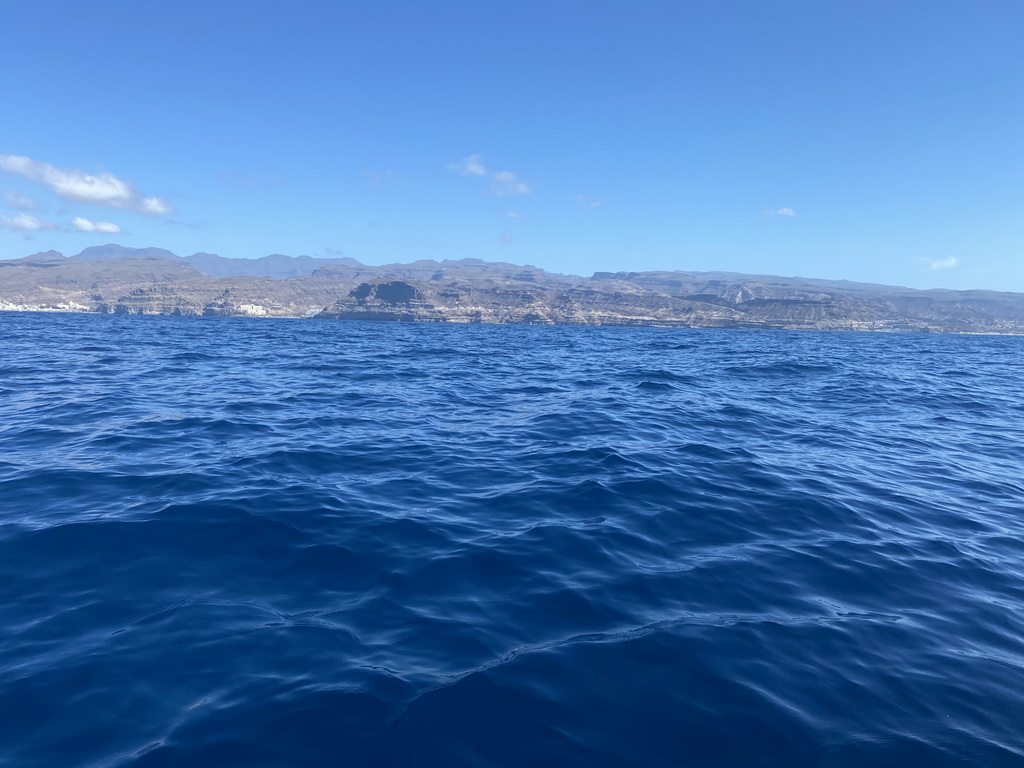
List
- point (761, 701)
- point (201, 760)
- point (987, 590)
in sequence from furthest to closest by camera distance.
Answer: point (987, 590) → point (761, 701) → point (201, 760)

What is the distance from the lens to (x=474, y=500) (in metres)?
9.66

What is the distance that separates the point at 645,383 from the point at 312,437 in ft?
55.2

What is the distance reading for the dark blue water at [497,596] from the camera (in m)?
4.39

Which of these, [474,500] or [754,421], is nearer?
[474,500]

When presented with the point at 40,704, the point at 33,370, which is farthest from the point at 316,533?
the point at 33,370

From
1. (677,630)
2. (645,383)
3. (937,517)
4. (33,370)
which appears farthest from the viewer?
(645,383)

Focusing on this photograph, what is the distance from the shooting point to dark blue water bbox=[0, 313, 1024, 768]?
4395 mm

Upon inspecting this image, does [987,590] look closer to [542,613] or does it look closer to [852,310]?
[542,613]

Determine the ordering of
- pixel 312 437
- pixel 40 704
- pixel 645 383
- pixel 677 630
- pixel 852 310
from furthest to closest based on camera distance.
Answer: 1. pixel 852 310
2. pixel 645 383
3. pixel 312 437
4. pixel 677 630
5. pixel 40 704

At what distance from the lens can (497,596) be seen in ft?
21.3

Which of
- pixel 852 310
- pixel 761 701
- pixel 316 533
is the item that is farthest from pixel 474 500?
pixel 852 310

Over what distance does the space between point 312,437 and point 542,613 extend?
9154 mm

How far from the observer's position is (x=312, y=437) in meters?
13.4

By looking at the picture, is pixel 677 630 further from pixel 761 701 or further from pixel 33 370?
pixel 33 370
